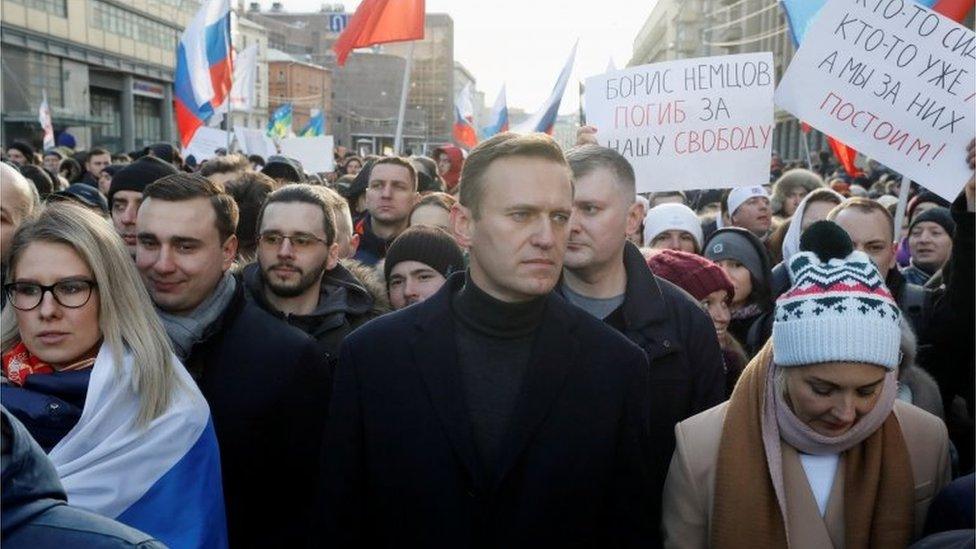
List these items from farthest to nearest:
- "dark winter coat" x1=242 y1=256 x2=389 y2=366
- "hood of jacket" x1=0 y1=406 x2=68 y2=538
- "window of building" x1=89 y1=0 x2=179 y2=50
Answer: "window of building" x1=89 y1=0 x2=179 y2=50 → "dark winter coat" x1=242 y1=256 x2=389 y2=366 → "hood of jacket" x1=0 y1=406 x2=68 y2=538

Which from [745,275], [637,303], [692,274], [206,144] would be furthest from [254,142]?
[637,303]

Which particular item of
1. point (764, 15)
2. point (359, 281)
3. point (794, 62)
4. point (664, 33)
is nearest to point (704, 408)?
point (359, 281)

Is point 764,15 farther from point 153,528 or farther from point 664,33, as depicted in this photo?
point 153,528

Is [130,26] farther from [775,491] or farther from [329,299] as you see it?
[775,491]

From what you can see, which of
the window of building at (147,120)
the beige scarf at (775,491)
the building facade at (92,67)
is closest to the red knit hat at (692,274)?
the beige scarf at (775,491)

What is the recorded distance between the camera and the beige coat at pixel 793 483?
8.46 ft

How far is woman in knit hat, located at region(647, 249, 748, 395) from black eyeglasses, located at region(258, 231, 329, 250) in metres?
1.35

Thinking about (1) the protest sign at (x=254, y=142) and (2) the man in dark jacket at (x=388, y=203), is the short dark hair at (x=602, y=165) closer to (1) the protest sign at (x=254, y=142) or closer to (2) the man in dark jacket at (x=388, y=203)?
(2) the man in dark jacket at (x=388, y=203)

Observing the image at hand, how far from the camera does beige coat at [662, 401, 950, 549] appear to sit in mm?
2580

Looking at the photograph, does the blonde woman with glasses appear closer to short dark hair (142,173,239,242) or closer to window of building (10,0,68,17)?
short dark hair (142,173,239,242)

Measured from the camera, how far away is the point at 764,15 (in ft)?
162

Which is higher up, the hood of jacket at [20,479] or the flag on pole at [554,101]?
the flag on pole at [554,101]

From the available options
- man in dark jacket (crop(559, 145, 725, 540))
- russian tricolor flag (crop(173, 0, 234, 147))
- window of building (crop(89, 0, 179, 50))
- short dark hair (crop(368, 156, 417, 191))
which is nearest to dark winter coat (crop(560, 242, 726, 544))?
man in dark jacket (crop(559, 145, 725, 540))

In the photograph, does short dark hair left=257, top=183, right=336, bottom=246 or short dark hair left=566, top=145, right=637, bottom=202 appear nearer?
short dark hair left=566, top=145, right=637, bottom=202
